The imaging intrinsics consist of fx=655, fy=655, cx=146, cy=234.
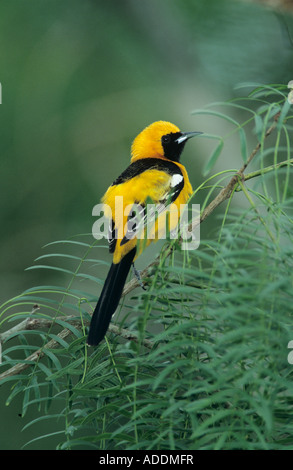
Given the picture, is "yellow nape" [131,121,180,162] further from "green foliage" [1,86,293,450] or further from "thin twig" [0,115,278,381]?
"green foliage" [1,86,293,450]

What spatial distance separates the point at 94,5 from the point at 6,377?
4.64 ft

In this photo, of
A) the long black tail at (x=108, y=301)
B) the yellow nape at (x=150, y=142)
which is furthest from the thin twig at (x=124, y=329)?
the yellow nape at (x=150, y=142)

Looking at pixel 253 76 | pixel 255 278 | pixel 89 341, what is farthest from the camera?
pixel 253 76

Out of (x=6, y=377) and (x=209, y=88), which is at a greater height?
(x=209, y=88)

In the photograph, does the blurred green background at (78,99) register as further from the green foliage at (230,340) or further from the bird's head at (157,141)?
the green foliage at (230,340)

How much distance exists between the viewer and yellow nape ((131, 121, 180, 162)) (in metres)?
1.77

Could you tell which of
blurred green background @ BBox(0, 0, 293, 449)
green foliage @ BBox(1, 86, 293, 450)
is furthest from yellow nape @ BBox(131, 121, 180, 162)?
green foliage @ BBox(1, 86, 293, 450)

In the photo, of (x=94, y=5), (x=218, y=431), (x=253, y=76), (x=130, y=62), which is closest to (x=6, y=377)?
(x=218, y=431)

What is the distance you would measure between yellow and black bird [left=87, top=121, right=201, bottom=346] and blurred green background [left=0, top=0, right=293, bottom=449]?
14 centimetres

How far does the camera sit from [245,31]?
66.1 inches

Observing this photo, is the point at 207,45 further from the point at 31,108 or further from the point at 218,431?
the point at 218,431

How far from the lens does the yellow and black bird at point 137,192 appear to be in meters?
1.01

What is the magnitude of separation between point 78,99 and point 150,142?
25 centimetres

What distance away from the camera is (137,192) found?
4.76 ft
